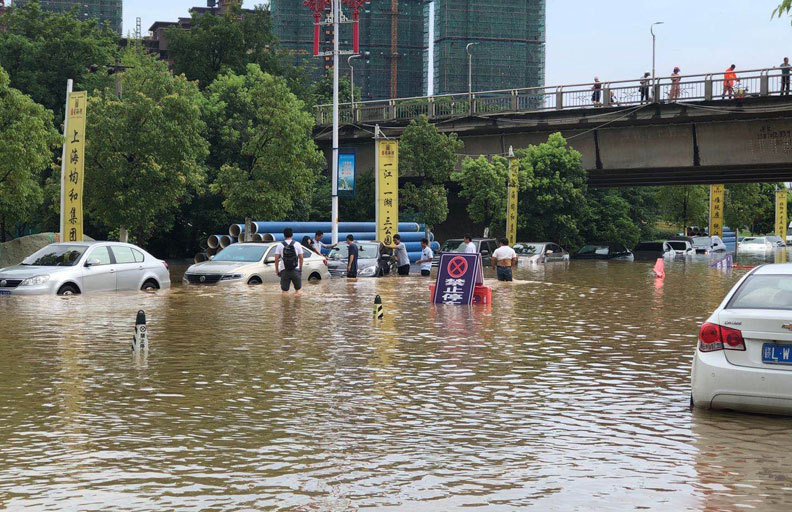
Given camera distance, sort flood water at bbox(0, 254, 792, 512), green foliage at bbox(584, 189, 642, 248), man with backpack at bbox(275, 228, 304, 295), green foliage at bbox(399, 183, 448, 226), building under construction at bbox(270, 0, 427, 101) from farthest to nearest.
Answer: building under construction at bbox(270, 0, 427, 101) < green foliage at bbox(584, 189, 642, 248) < green foliage at bbox(399, 183, 448, 226) < man with backpack at bbox(275, 228, 304, 295) < flood water at bbox(0, 254, 792, 512)

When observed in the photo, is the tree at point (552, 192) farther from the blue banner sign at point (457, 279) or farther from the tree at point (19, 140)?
the blue banner sign at point (457, 279)

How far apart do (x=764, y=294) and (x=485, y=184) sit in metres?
46.3

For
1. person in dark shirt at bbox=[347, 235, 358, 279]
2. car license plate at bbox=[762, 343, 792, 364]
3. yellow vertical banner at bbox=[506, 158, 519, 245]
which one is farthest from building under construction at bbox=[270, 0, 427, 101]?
car license plate at bbox=[762, 343, 792, 364]

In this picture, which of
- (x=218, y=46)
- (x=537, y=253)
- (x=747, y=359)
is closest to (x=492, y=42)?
(x=218, y=46)

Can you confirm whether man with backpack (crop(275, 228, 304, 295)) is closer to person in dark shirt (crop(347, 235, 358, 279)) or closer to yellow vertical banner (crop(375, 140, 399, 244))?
person in dark shirt (crop(347, 235, 358, 279))

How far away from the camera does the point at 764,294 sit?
31.9 feet

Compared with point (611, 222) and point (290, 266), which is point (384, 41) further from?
point (290, 266)

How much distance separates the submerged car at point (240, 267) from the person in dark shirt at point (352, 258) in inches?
70.7

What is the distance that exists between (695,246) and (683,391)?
177ft

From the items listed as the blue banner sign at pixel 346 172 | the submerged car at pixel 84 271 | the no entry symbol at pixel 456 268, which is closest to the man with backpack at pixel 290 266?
the submerged car at pixel 84 271

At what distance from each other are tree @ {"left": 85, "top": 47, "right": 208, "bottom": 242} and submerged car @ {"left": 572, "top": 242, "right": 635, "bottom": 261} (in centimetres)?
2841

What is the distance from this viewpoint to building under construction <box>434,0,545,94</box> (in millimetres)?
186625

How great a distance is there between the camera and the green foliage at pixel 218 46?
70875 millimetres

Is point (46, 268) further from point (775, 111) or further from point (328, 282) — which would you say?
point (775, 111)
